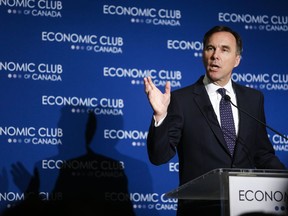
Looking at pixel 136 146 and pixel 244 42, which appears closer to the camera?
pixel 136 146

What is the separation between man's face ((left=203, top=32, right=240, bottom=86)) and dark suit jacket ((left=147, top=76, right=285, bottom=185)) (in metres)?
0.12

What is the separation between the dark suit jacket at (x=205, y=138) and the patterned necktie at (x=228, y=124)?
0.04 m

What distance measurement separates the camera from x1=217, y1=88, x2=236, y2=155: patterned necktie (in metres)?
3.37

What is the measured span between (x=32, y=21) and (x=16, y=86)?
54 cm

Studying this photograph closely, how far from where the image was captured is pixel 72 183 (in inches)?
175

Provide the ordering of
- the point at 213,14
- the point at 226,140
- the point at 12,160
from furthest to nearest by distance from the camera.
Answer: the point at 213,14 → the point at 12,160 → the point at 226,140

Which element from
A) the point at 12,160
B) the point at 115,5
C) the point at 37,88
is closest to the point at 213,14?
the point at 115,5

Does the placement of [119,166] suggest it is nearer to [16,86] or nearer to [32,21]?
[16,86]

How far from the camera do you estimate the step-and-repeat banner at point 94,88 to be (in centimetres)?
442

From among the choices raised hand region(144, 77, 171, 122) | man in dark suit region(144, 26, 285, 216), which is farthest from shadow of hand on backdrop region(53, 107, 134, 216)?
raised hand region(144, 77, 171, 122)

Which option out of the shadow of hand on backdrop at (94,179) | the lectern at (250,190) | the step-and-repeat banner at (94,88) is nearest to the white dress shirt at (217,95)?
the lectern at (250,190)

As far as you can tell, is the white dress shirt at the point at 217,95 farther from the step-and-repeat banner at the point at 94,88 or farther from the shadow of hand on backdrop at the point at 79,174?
the shadow of hand on backdrop at the point at 79,174

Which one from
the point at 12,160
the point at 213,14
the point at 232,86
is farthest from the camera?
the point at 213,14

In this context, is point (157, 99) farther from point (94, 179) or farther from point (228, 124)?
point (94, 179)
